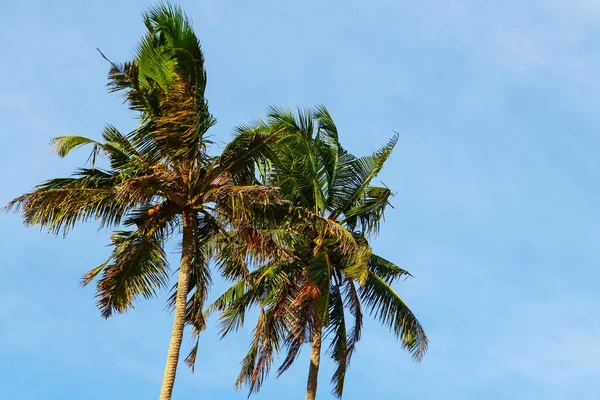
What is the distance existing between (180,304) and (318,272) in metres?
5.10

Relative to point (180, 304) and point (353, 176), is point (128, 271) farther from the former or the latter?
point (353, 176)

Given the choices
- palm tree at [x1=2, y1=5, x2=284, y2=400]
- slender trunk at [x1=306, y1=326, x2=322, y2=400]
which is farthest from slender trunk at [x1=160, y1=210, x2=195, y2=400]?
slender trunk at [x1=306, y1=326, x2=322, y2=400]

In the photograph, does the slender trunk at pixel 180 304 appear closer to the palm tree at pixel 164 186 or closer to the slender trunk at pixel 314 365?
the palm tree at pixel 164 186

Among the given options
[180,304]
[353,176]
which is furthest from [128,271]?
[353,176]

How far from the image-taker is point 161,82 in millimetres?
22938

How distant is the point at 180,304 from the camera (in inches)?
865

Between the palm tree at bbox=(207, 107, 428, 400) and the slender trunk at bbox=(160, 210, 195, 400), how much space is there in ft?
9.97

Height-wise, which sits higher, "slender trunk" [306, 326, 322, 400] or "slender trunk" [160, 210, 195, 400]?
"slender trunk" [306, 326, 322, 400]

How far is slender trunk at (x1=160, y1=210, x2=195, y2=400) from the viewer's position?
2098cm

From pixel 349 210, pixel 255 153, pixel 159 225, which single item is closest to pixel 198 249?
pixel 159 225

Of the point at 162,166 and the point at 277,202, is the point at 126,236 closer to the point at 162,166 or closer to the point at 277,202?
the point at 162,166

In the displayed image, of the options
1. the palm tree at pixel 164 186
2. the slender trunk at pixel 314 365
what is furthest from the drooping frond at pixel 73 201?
the slender trunk at pixel 314 365

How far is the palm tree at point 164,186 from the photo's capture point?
21797 millimetres

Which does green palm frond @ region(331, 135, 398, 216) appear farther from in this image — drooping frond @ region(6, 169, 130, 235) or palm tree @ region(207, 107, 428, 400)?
drooping frond @ region(6, 169, 130, 235)
